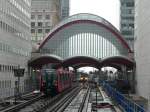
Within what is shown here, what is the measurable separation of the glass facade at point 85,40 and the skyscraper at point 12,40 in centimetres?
3489

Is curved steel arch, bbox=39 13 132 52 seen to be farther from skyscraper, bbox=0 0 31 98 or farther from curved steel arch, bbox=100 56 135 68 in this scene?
skyscraper, bbox=0 0 31 98

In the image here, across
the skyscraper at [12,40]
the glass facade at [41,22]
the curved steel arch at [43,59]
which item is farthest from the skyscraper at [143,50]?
the glass facade at [41,22]

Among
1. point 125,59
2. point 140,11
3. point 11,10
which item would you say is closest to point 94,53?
point 125,59

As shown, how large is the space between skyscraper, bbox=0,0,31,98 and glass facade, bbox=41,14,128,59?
114ft

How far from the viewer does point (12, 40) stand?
249 feet

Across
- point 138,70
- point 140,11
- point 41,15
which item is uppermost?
point 41,15

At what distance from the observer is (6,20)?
70438 millimetres

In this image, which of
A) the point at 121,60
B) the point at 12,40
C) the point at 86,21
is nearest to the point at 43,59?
the point at 121,60

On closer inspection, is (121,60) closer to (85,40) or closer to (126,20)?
(85,40)

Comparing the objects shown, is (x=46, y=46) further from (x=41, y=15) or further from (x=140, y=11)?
(x=41, y=15)

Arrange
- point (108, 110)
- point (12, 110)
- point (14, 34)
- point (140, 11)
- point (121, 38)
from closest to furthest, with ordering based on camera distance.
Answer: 1. point (108, 110)
2. point (12, 110)
3. point (14, 34)
4. point (140, 11)
5. point (121, 38)

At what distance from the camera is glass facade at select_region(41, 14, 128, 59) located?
127500 millimetres

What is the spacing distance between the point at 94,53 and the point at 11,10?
191 feet

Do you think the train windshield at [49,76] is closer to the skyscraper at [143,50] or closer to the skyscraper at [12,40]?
the skyscraper at [12,40]
